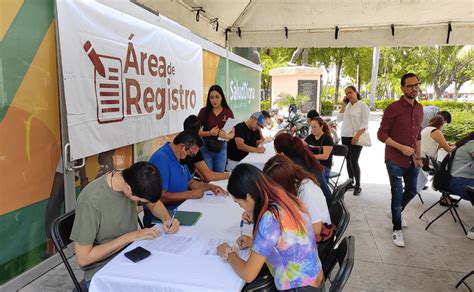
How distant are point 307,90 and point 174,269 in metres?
13.9

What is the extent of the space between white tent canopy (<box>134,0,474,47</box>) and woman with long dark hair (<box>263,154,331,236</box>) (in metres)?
2.93

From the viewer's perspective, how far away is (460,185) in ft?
12.6

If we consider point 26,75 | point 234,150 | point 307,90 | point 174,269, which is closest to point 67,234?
point 174,269

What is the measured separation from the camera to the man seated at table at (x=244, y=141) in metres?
4.36

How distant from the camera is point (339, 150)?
4.63 m

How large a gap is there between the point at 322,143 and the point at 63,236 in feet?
10.3

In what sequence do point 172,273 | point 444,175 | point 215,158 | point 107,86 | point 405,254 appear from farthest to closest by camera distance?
1. point 215,158
2. point 444,175
3. point 405,254
4. point 107,86
5. point 172,273

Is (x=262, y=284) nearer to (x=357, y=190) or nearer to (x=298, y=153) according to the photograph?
(x=298, y=153)

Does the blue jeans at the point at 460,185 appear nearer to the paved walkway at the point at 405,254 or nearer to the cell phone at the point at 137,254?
the paved walkway at the point at 405,254

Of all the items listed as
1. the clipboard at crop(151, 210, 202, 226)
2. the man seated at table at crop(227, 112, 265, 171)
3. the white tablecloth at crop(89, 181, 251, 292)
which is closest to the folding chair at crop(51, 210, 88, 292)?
the white tablecloth at crop(89, 181, 251, 292)

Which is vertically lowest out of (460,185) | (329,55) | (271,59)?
(460,185)

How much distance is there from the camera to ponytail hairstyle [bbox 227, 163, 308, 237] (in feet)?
5.03

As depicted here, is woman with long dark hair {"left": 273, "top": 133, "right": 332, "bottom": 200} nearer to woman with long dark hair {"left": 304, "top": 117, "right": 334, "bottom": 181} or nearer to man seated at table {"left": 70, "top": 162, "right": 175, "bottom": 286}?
man seated at table {"left": 70, "top": 162, "right": 175, "bottom": 286}

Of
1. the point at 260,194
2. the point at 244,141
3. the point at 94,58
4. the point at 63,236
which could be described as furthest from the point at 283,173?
the point at 244,141
